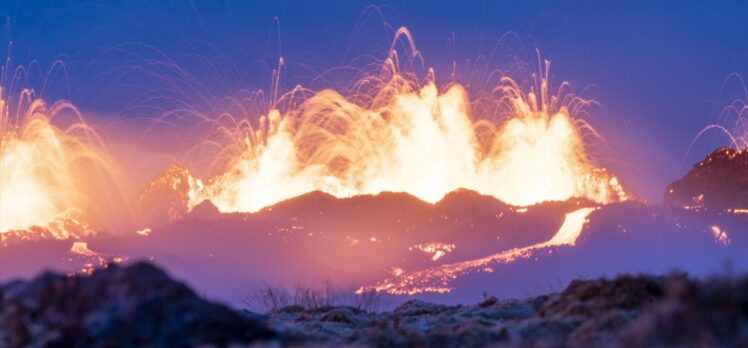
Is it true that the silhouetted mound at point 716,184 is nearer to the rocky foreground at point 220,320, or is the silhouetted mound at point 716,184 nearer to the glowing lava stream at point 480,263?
the glowing lava stream at point 480,263

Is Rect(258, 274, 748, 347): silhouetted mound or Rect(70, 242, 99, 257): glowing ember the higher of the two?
Rect(70, 242, 99, 257): glowing ember

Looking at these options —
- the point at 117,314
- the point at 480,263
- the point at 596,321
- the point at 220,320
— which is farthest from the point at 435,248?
the point at 117,314

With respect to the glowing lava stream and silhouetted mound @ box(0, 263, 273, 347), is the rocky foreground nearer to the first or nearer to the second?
silhouetted mound @ box(0, 263, 273, 347)

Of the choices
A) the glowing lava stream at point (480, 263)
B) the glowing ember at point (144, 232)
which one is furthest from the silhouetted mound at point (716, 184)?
the glowing ember at point (144, 232)

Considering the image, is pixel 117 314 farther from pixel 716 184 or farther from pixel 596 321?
pixel 716 184

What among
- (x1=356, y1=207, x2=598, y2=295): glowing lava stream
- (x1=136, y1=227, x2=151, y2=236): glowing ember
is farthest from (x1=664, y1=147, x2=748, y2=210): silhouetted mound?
(x1=136, y1=227, x2=151, y2=236): glowing ember
